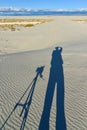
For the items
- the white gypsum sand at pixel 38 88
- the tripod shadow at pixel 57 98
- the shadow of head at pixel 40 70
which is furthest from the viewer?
the shadow of head at pixel 40 70

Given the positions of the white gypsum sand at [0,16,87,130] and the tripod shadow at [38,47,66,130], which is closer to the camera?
the tripod shadow at [38,47,66,130]

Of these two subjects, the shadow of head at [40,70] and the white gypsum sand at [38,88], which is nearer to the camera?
the white gypsum sand at [38,88]

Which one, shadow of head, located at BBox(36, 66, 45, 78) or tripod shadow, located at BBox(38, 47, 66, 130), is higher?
tripod shadow, located at BBox(38, 47, 66, 130)

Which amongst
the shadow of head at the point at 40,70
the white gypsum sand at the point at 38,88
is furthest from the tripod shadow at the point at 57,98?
the shadow of head at the point at 40,70

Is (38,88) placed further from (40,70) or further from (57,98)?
(40,70)

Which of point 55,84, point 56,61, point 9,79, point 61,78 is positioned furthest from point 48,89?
point 56,61

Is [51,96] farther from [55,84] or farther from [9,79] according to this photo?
[9,79]

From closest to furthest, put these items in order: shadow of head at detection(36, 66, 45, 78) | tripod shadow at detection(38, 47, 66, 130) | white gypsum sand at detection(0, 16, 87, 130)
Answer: tripod shadow at detection(38, 47, 66, 130) → white gypsum sand at detection(0, 16, 87, 130) → shadow of head at detection(36, 66, 45, 78)

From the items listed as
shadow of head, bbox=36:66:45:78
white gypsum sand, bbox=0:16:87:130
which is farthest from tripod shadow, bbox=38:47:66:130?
shadow of head, bbox=36:66:45:78

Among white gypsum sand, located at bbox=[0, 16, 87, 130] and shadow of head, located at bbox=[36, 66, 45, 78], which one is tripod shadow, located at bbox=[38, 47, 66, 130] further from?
shadow of head, located at bbox=[36, 66, 45, 78]

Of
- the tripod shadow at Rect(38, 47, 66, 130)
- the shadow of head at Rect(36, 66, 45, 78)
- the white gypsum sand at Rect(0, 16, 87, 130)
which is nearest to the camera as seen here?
the tripod shadow at Rect(38, 47, 66, 130)

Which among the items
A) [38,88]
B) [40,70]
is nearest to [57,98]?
[38,88]

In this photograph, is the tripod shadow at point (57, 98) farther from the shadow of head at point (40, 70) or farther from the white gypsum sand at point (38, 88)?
the shadow of head at point (40, 70)

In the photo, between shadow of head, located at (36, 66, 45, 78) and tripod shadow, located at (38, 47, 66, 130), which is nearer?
tripod shadow, located at (38, 47, 66, 130)
